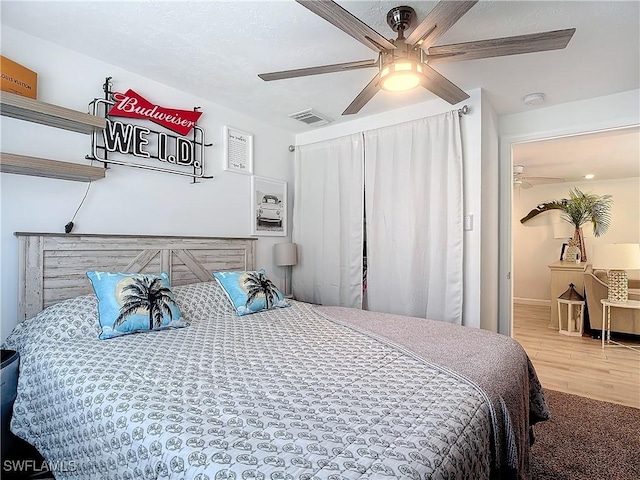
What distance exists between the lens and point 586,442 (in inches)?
84.7

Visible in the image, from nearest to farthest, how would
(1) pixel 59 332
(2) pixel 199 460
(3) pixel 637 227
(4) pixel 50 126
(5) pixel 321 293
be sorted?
1. (2) pixel 199 460
2. (1) pixel 59 332
3. (4) pixel 50 126
4. (5) pixel 321 293
5. (3) pixel 637 227

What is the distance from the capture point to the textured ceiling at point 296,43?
1.88 m

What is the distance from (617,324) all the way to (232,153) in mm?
5019

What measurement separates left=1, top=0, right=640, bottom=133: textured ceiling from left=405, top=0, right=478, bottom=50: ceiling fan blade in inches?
13.0

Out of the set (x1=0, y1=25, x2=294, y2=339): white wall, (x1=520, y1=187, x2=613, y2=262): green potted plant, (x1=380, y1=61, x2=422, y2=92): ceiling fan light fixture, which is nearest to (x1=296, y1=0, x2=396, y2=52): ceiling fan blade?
(x1=380, y1=61, x2=422, y2=92): ceiling fan light fixture

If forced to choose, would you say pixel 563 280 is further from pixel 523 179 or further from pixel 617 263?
pixel 523 179

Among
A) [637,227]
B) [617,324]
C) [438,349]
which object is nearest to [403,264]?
[438,349]

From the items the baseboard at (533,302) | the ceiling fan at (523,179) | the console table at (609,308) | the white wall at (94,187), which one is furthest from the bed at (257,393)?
the baseboard at (533,302)

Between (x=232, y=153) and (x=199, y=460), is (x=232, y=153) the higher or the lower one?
the higher one

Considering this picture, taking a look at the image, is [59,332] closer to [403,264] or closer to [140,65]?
[140,65]

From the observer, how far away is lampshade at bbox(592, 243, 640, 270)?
3.85 m

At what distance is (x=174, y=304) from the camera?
7.14 ft

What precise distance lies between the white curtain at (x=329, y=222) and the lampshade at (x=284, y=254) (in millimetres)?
241

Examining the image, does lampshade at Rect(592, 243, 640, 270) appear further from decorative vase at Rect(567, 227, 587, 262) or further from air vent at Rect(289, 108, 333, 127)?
air vent at Rect(289, 108, 333, 127)
